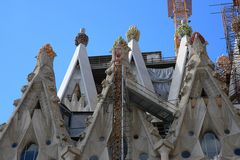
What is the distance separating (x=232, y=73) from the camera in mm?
36812

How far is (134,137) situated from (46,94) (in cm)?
585

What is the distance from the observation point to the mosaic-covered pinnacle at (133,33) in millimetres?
45000

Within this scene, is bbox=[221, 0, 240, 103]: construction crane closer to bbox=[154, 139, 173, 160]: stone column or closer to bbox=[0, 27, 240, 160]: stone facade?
bbox=[0, 27, 240, 160]: stone facade

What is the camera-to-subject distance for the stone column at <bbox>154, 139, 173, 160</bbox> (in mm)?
25188

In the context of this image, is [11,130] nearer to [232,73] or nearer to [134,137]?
[134,137]

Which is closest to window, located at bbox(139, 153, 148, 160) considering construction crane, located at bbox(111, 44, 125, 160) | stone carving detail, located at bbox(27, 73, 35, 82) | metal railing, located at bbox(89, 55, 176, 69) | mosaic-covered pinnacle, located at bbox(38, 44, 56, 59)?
construction crane, located at bbox(111, 44, 125, 160)

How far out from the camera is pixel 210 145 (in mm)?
26703

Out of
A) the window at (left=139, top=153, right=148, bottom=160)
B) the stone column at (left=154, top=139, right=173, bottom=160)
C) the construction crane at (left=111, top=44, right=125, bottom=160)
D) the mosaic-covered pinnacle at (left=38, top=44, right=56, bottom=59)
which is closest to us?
the stone column at (left=154, top=139, right=173, bottom=160)

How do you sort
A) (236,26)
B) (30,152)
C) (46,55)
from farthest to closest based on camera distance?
(236,26), (46,55), (30,152)

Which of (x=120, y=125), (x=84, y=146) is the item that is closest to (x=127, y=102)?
(x=120, y=125)

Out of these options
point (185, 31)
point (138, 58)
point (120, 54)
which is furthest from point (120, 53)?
point (185, 31)

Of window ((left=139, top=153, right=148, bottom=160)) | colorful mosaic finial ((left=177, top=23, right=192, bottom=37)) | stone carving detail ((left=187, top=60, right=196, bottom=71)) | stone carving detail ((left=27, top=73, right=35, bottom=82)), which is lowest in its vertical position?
window ((left=139, top=153, right=148, bottom=160))

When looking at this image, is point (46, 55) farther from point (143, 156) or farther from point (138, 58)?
point (138, 58)

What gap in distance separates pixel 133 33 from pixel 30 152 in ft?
68.4
